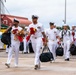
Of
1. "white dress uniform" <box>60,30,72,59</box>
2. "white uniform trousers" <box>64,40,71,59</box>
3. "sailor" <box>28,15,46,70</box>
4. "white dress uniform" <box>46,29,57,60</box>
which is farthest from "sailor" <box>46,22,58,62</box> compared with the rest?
"sailor" <box>28,15,46,70</box>

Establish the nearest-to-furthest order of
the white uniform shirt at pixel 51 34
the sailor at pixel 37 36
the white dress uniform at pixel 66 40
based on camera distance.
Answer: the sailor at pixel 37 36
the white uniform shirt at pixel 51 34
the white dress uniform at pixel 66 40

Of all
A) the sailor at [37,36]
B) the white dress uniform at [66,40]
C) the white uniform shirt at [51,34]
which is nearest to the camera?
the sailor at [37,36]

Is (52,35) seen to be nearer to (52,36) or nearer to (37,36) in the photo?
(52,36)

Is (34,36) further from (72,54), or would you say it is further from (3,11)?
(3,11)

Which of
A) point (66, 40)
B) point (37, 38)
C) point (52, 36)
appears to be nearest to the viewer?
point (37, 38)

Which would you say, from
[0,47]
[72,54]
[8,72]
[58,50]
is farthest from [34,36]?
[0,47]

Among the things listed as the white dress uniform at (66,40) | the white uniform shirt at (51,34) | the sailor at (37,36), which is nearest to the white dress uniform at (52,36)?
the white uniform shirt at (51,34)

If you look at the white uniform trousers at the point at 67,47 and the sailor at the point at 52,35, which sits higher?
the sailor at the point at 52,35

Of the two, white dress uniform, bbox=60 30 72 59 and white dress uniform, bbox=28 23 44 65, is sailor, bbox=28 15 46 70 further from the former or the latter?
white dress uniform, bbox=60 30 72 59

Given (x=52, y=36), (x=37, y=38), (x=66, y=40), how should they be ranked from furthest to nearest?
1. (x=66, y=40)
2. (x=52, y=36)
3. (x=37, y=38)

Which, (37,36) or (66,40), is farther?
(66,40)

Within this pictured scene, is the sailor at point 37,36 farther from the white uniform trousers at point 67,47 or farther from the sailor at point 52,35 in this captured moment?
the white uniform trousers at point 67,47

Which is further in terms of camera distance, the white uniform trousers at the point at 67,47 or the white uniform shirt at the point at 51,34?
the white uniform trousers at the point at 67,47

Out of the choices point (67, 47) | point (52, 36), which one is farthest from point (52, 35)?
point (67, 47)
